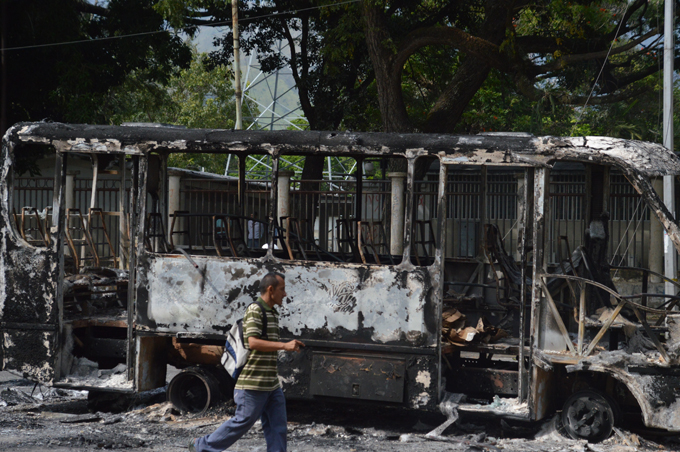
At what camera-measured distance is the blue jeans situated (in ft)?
14.7

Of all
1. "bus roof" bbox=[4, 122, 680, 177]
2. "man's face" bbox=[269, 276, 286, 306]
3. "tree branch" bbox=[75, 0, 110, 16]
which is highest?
"tree branch" bbox=[75, 0, 110, 16]

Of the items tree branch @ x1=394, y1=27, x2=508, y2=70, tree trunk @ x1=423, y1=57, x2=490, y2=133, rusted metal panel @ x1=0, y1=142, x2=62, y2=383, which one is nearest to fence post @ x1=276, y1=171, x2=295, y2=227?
tree trunk @ x1=423, y1=57, x2=490, y2=133

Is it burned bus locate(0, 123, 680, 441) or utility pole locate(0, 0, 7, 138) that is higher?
utility pole locate(0, 0, 7, 138)

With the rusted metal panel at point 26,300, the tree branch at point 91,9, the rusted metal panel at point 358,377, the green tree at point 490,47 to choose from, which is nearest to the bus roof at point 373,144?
the rusted metal panel at point 26,300

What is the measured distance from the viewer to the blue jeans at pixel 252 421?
4477 mm

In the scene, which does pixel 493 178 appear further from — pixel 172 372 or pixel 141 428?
pixel 141 428

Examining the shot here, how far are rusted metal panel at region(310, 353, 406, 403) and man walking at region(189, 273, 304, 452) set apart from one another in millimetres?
1527

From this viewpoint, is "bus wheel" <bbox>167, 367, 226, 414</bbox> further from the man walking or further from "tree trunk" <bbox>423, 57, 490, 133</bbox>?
"tree trunk" <bbox>423, 57, 490, 133</bbox>

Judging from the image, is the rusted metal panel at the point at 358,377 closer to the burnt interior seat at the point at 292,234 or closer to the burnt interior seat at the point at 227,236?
the burnt interior seat at the point at 292,234

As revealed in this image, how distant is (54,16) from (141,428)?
38.7 feet

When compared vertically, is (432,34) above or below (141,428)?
above

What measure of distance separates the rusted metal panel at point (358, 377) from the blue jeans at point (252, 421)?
151cm

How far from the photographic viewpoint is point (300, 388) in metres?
6.26

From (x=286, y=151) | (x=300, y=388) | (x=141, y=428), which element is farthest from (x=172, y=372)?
(x=286, y=151)
